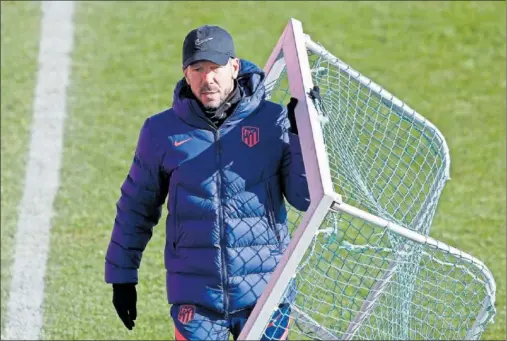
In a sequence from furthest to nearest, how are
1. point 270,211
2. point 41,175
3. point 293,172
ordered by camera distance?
point 41,175 < point 270,211 < point 293,172

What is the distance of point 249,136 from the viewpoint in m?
4.12

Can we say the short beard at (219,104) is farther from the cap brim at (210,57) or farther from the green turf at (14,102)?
the green turf at (14,102)

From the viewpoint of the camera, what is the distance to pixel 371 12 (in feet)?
30.0

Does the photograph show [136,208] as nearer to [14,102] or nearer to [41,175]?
[41,175]

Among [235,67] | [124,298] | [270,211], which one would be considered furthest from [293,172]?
[124,298]

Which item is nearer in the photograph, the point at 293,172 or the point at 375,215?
the point at 375,215

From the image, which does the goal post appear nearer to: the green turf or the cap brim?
the cap brim

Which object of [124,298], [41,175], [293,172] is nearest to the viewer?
[293,172]

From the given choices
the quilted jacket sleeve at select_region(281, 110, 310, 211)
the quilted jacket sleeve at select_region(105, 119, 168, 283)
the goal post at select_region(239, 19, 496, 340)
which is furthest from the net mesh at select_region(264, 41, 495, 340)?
the quilted jacket sleeve at select_region(105, 119, 168, 283)

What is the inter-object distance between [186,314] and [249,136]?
0.78 metres

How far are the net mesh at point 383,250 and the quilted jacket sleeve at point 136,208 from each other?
63 centimetres

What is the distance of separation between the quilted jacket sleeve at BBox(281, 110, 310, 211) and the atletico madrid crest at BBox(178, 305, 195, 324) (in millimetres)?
599

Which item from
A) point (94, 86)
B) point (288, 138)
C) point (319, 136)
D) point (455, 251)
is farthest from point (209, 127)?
point (94, 86)

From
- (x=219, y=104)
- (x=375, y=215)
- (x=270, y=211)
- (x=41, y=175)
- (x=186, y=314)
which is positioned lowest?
(x=41, y=175)
